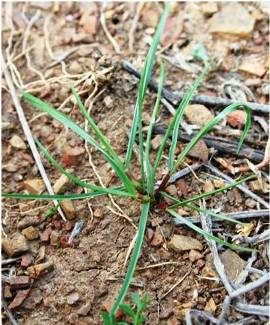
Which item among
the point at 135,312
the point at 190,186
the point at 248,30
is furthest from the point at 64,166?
the point at 248,30

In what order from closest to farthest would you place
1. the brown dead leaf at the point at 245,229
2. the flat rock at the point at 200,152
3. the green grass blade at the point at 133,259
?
the green grass blade at the point at 133,259
the brown dead leaf at the point at 245,229
the flat rock at the point at 200,152

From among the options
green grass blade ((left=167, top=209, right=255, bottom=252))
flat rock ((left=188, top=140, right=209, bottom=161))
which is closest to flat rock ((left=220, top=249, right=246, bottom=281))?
green grass blade ((left=167, top=209, right=255, bottom=252))

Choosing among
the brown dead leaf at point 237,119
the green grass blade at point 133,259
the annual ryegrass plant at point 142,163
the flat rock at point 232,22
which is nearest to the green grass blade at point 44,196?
the annual ryegrass plant at point 142,163

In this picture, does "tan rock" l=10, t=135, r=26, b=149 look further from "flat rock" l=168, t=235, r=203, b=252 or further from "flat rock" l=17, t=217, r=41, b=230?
"flat rock" l=168, t=235, r=203, b=252

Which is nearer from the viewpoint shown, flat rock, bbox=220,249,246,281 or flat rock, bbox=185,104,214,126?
flat rock, bbox=220,249,246,281

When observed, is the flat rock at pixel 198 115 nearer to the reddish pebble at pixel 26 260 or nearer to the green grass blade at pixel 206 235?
the green grass blade at pixel 206 235

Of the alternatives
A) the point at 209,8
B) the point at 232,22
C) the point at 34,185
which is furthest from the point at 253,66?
the point at 34,185

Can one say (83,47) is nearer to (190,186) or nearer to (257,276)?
(190,186)
